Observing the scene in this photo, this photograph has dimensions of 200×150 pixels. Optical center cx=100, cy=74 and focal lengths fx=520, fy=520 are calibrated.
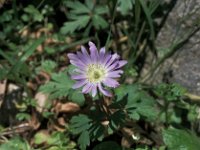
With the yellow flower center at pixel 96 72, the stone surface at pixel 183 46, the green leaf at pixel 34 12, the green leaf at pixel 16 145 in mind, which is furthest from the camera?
the green leaf at pixel 34 12

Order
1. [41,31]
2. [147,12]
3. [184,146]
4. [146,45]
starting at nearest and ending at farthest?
1. [184,146]
2. [147,12]
3. [146,45]
4. [41,31]

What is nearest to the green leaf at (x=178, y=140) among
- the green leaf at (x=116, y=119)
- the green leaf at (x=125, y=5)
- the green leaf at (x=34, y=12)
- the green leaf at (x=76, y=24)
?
the green leaf at (x=116, y=119)

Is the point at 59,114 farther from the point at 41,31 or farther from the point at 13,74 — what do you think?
the point at 41,31

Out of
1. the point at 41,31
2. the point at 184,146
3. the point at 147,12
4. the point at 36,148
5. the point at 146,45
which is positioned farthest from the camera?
the point at 41,31

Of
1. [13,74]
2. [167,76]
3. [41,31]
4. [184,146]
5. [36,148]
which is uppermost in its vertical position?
[41,31]

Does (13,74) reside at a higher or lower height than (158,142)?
higher

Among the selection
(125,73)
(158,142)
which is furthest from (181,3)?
(158,142)

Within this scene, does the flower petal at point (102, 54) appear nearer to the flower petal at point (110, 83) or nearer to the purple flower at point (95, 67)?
the purple flower at point (95, 67)
